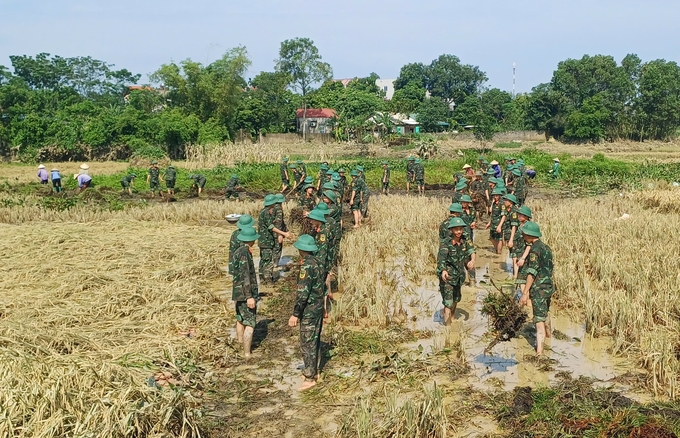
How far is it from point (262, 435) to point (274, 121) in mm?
52830

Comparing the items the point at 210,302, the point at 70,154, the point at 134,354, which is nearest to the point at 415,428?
the point at 134,354

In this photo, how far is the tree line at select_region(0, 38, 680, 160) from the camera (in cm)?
3794

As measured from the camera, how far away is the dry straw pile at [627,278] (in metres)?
7.48

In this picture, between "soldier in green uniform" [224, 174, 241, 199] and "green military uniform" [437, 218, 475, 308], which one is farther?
"soldier in green uniform" [224, 174, 241, 199]

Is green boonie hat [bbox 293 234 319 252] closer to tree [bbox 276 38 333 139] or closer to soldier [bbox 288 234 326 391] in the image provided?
soldier [bbox 288 234 326 391]

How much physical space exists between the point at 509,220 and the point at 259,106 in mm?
41661

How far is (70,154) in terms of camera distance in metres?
38.2

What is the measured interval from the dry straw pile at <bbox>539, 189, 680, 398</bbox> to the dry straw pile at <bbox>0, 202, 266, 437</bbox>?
17.9 feet

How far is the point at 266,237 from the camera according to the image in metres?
10.9

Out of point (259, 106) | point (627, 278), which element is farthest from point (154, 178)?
point (259, 106)

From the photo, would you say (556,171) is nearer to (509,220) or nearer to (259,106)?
(509,220)

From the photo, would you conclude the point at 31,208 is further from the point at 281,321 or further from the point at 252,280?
the point at 252,280

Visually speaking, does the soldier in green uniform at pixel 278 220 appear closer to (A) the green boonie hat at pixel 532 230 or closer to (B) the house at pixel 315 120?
(A) the green boonie hat at pixel 532 230

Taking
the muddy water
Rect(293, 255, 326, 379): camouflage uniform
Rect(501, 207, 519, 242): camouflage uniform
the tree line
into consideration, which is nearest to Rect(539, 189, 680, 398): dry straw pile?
the muddy water
